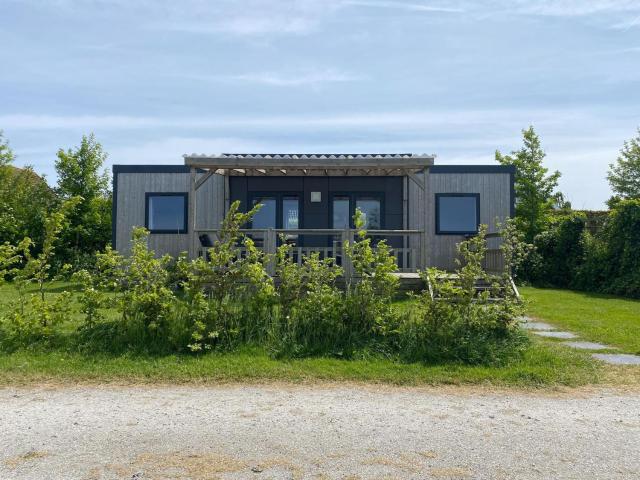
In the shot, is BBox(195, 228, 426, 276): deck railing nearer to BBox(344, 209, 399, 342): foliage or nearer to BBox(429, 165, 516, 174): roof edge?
BBox(429, 165, 516, 174): roof edge

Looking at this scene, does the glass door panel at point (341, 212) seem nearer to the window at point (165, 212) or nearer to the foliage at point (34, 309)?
the window at point (165, 212)

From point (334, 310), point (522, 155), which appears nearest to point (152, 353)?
point (334, 310)

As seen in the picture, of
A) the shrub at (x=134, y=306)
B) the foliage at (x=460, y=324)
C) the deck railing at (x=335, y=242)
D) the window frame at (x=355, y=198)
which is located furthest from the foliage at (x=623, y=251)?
the shrub at (x=134, y=306)

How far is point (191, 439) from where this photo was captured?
3738mm

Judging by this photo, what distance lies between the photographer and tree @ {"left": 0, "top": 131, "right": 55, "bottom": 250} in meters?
16.4

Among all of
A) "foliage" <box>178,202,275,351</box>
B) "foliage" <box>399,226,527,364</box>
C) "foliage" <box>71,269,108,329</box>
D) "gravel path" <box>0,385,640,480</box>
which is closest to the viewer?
"gravel path" <box>0,385,640,480</box>

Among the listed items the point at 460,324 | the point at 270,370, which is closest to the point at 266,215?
the point at 460,324

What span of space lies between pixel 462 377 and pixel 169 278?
148 inches

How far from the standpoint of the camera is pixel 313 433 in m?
3.87

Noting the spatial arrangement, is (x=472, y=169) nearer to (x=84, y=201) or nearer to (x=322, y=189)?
(x=322, y=189)

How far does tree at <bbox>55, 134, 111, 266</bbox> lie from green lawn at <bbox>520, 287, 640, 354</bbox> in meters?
12.6

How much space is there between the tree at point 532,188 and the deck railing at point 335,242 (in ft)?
18.7

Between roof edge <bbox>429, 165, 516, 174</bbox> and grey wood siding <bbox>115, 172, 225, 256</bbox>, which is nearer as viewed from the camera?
roof edge <bbox>429, 165, 516, 174</bbox>

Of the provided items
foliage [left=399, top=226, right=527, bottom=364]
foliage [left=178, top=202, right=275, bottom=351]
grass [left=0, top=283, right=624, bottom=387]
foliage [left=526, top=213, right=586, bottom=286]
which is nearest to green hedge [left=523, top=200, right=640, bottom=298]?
foliage [left=526, top=213, right=586, bottom=286]
